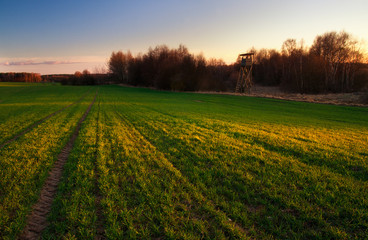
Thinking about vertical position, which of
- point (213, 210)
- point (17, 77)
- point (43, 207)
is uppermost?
point (17, 77)

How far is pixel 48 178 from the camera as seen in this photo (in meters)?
4.95

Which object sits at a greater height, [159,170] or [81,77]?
[81,77]

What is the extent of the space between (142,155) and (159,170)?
146 centimetres

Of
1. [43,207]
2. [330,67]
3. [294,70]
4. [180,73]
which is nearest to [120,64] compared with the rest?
[180,73]

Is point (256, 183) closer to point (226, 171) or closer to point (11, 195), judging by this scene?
point (226, 171)

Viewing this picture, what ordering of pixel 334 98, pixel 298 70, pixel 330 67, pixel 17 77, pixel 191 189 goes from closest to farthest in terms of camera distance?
pixel 191 189
pixel 334 98
pixel 330 67
pixel 298 70
pixel 17 77

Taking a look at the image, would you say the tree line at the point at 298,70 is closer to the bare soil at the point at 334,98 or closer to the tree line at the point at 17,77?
the bare soil at the point at 334,98

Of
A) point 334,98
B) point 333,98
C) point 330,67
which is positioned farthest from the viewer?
point 330,67

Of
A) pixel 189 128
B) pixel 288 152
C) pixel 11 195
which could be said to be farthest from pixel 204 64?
pixel 11 195

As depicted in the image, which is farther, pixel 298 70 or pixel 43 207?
pixel 298 70

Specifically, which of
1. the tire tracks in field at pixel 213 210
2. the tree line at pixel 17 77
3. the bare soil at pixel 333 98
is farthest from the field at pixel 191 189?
the tree line at pixel 17 77

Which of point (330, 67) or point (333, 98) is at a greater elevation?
point (330, 67)

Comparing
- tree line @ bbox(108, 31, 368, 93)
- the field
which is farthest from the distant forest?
the field

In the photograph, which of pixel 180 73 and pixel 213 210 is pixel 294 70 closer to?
pixel 180 73
